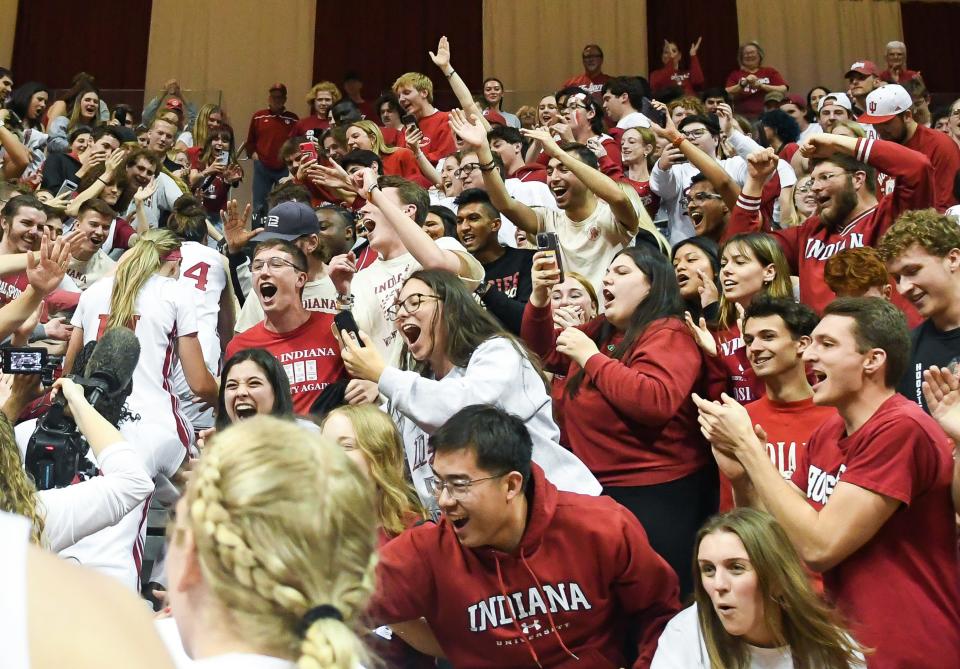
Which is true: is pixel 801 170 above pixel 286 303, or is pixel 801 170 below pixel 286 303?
above

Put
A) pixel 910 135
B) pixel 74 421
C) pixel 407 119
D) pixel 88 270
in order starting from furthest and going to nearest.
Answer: pixel 407 119, pixel 88 270, pixel 910 135, pixel 74 421

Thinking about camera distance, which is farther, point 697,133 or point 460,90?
point 460,90

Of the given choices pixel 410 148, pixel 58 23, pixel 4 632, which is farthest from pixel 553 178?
pixel 58 23

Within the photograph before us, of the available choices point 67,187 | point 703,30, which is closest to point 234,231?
point 67,187

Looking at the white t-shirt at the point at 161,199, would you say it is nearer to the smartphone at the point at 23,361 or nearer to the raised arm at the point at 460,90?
the raised arm at the point at 460,90

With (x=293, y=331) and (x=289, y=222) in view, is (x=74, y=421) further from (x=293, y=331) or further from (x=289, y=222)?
(x=289, y=222)

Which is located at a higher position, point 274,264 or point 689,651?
point 274,264

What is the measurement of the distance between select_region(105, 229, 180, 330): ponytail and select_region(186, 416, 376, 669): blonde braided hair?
3.59 meters

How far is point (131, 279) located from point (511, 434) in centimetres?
256

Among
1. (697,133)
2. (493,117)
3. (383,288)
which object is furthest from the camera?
(493,117)

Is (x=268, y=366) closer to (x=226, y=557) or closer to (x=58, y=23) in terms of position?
(x=226, y=557)

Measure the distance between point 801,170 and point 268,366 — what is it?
505 cm

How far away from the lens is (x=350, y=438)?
3.98 m

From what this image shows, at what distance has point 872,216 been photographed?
562 centimetres
